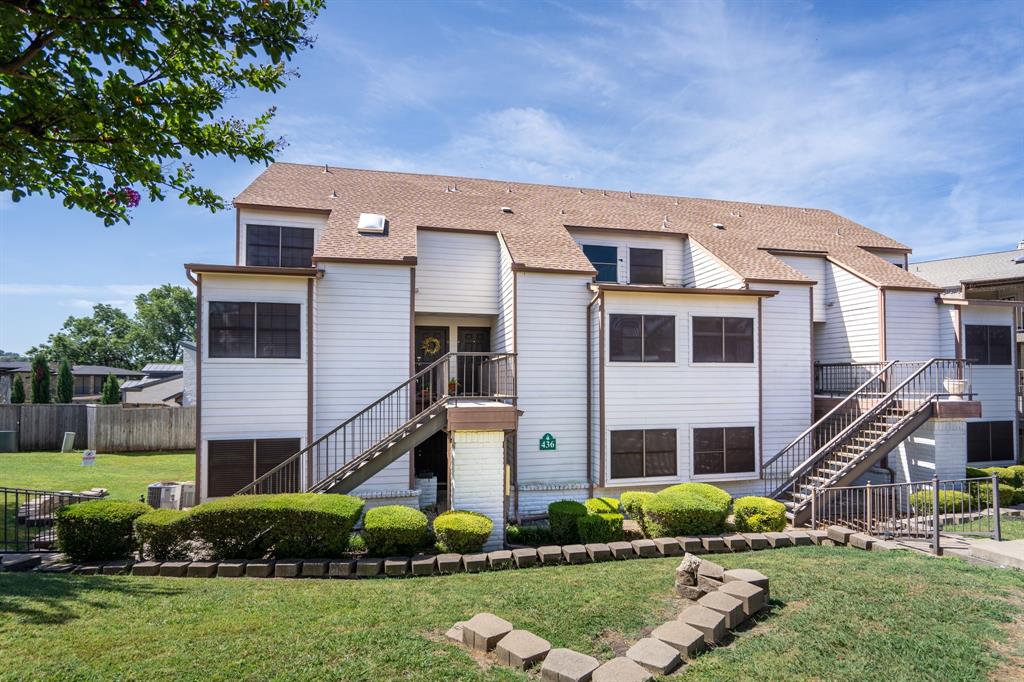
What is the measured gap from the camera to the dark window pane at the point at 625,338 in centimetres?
1198

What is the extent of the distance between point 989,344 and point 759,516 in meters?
11.3

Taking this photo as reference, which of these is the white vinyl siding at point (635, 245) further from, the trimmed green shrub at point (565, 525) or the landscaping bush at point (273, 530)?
the landscaping bush at point (273, 530)

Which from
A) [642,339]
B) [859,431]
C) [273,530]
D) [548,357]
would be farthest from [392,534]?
[859,431]

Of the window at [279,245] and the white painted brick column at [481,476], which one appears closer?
the white painted brick column at [481,476]

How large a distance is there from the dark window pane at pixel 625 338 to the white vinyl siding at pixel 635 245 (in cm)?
265

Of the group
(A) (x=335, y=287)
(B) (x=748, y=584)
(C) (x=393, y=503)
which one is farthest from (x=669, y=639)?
(A) (x=335, y=287)

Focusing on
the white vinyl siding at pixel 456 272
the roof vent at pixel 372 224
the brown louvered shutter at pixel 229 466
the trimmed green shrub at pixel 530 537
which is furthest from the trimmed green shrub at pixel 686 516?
the roof vent at pixel 372 224

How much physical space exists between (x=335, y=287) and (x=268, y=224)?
3.84 m

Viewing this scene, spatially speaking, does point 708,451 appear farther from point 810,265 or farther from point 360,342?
point 360,342

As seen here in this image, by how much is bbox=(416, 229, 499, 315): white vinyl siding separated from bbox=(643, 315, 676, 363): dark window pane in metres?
4.06

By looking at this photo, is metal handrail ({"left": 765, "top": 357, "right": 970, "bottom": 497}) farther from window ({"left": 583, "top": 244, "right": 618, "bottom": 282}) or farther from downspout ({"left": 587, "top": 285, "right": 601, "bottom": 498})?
window ({"left": 583, "top": 244, "right": 618, "bottom": 282})

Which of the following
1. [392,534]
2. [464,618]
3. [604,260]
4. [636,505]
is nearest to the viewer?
[464,618]

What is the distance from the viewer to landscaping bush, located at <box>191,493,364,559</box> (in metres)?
7.80

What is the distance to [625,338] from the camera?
39.5 ft
